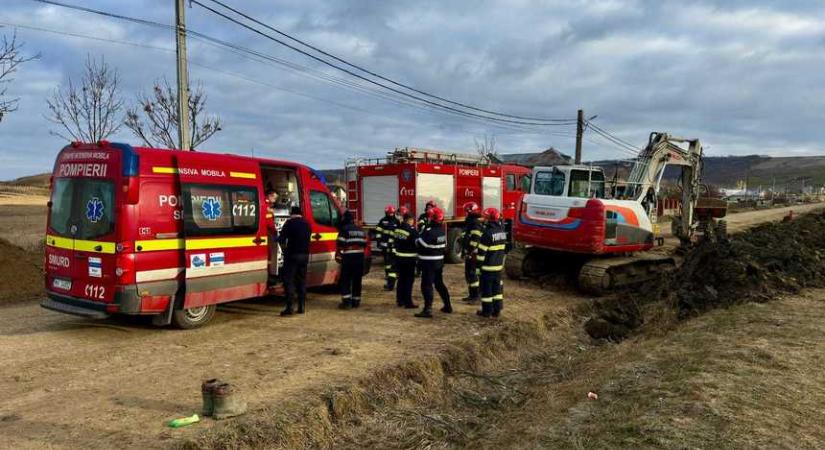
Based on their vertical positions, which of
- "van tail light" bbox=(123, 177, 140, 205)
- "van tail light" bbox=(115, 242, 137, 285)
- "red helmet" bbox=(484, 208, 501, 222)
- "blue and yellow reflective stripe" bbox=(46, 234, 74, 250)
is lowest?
"van tail light" bbox=(115, 242, 137, 285)

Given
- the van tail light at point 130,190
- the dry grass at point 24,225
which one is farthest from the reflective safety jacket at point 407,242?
the dry grass at point 24,225

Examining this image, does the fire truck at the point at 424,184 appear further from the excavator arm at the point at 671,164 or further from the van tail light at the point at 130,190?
the van tail light at the point at 130,190

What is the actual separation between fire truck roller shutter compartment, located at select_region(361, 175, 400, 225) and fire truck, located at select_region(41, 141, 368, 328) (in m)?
7.70

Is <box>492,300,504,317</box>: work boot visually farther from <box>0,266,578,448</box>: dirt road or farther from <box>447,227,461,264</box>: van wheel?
<box>447,227,461,264</box>: van wheel

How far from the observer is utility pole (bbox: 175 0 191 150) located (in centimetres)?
1360

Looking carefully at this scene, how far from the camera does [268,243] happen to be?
920 centimetres

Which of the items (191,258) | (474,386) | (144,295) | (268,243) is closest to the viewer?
(474,386)

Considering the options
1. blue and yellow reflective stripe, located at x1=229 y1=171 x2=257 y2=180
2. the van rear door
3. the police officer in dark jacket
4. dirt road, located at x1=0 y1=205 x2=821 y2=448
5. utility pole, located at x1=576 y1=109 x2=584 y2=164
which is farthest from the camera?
utility pole, located at x1=576 y1=109 x2=584 y2=164

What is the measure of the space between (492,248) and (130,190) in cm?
542

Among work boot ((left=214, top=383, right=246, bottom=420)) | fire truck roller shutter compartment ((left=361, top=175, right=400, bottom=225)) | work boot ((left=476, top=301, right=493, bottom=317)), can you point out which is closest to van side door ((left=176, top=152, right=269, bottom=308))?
work boot ((left=214, top=383, right=246, bottom=420))

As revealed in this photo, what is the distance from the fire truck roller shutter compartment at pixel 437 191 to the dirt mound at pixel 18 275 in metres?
9.10

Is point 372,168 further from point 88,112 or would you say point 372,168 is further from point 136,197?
point 136,197

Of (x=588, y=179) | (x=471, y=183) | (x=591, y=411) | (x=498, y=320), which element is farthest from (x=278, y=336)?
(x=471, y=183)

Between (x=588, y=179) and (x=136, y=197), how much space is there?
9.36 m
